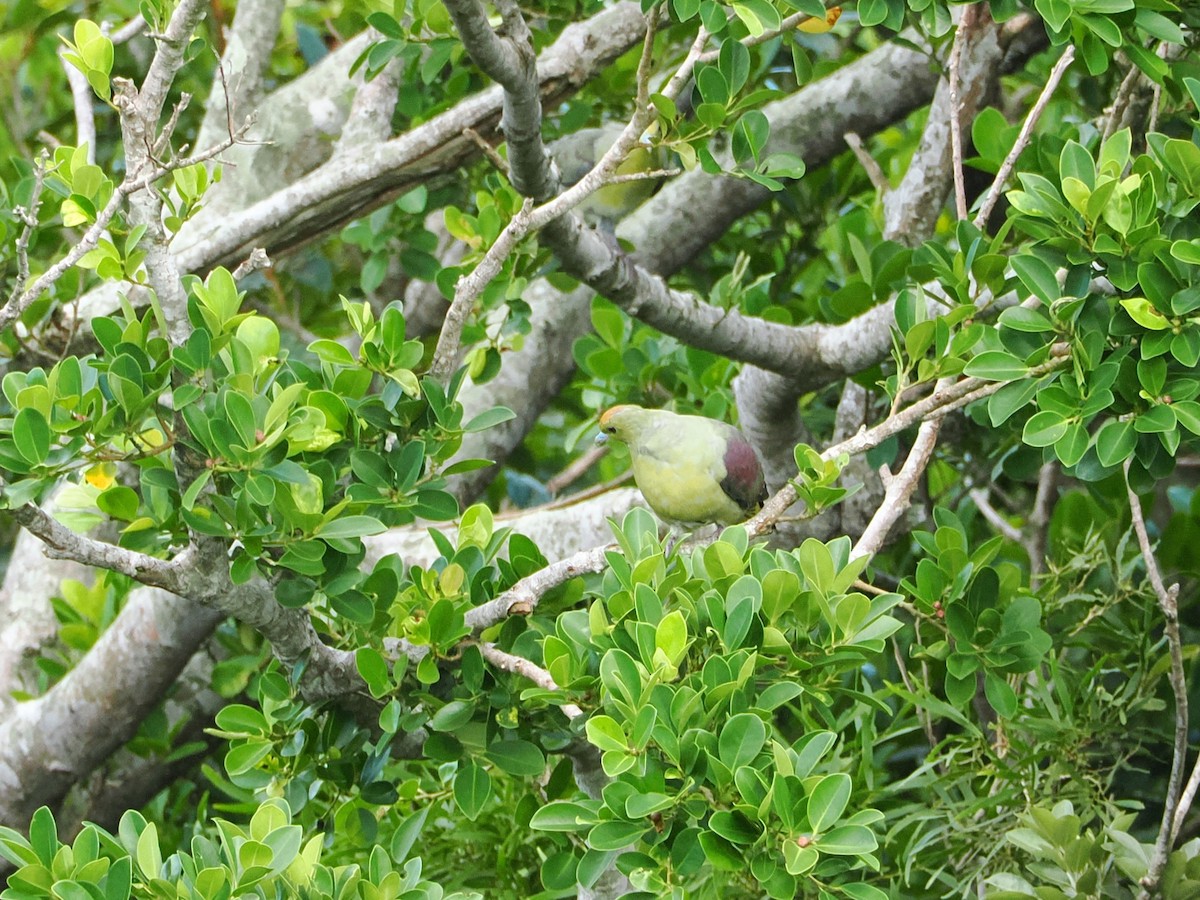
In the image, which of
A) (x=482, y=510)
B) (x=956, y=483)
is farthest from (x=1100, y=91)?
(x=482, y=510)

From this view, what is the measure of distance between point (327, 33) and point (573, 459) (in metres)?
1.65

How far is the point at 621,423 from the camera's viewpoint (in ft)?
8.61

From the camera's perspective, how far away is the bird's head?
260 centimetres

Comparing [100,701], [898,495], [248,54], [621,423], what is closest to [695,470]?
[621,423]

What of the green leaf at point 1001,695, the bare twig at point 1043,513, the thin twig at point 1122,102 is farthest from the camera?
the bare twig at point 1043,513

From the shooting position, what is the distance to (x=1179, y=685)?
1.92m

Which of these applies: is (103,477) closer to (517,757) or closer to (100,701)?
(517,757)

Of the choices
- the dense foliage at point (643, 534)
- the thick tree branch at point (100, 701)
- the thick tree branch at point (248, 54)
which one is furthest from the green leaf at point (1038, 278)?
the thick tree branch at point (248, 54)

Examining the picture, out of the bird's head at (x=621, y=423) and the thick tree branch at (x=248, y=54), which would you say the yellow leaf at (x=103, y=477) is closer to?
the bird's head at (x=621, y=423)

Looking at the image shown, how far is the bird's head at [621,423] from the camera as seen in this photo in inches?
102

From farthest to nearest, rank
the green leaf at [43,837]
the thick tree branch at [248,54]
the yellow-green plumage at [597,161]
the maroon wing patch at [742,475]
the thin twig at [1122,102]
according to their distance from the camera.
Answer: the thick tree branch at [248,54], the yellow-green plumage at [597,161], the maroon wing patch at [742,475], the thin twig at [1122,102], the green leaf at [43,837]

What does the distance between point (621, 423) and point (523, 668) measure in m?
0.97

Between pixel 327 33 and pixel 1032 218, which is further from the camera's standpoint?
pixel 327 33

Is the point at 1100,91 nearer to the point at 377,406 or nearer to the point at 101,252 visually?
the point at 377,406
